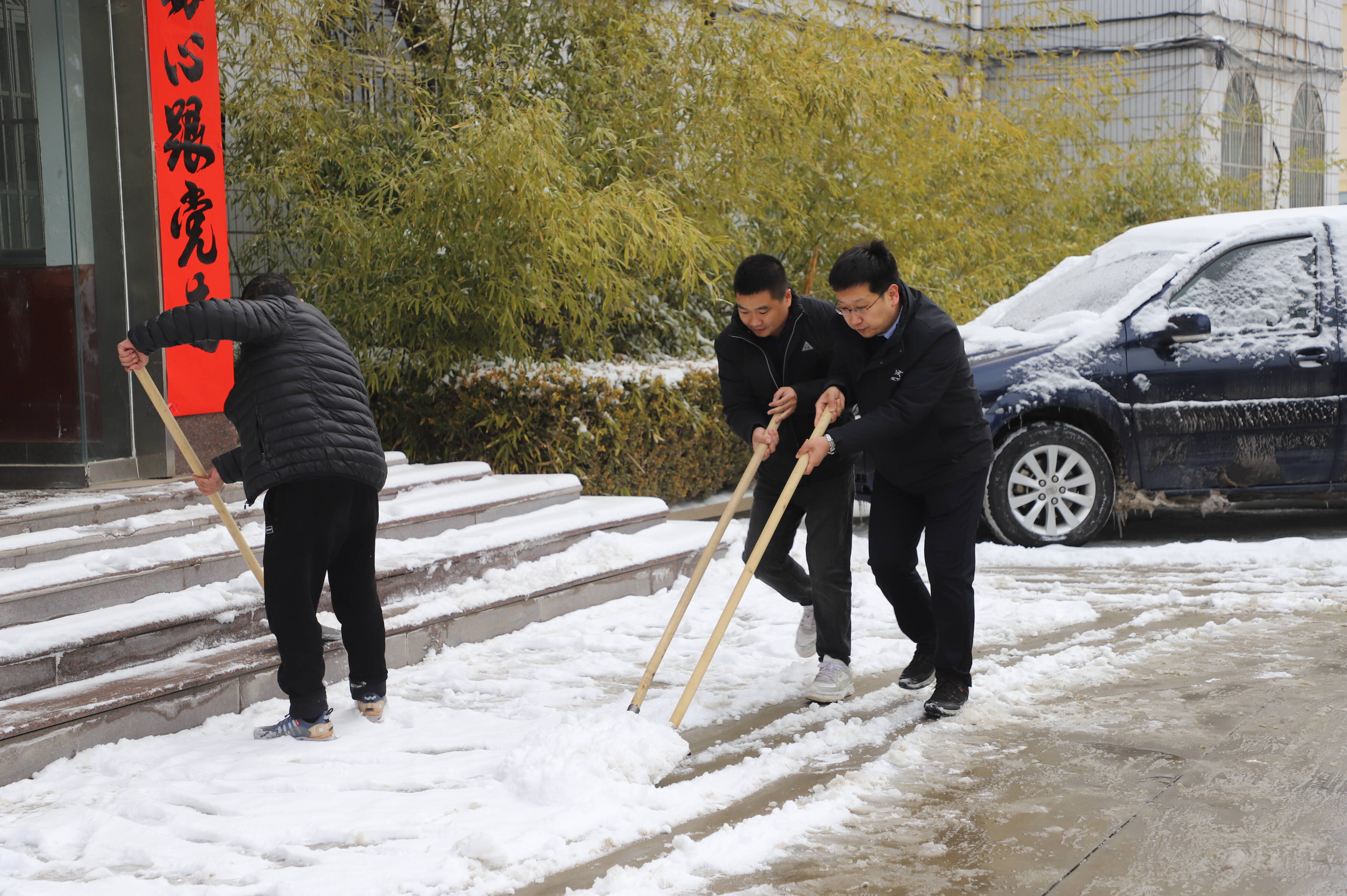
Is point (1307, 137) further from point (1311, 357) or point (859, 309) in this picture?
point (859, 309)

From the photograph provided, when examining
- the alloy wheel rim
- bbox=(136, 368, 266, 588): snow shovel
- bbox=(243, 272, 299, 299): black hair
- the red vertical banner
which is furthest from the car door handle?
the red vertical banner

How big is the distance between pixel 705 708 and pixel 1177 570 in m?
3.39

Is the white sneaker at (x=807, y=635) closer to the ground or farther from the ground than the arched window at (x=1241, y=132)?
closer to the ground

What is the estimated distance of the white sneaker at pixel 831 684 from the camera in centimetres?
456

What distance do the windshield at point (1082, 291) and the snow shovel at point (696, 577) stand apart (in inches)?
143

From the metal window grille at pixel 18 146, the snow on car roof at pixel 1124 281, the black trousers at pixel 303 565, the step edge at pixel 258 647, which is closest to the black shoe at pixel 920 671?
the step edge at pixel 258 647

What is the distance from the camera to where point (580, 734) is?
381cm

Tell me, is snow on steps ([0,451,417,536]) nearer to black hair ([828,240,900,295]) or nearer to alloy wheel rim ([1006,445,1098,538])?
black hair ([828,240,900,295])

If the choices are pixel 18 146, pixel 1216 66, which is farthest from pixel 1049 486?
pixel 1216 66

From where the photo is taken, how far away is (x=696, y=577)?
4.32 metres

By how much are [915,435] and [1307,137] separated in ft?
73.1

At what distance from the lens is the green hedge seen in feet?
25.4

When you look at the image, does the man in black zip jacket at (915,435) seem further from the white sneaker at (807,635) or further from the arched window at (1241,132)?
the arched window at (1241,132)

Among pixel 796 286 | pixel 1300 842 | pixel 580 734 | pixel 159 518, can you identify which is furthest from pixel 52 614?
pixel 796 286
